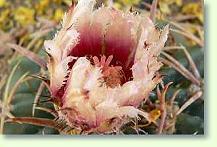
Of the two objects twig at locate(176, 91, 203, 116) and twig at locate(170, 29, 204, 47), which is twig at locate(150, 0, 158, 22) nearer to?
twig at locate(170, 29, 204, 47)

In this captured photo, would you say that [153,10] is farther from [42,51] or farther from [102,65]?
[42,51]

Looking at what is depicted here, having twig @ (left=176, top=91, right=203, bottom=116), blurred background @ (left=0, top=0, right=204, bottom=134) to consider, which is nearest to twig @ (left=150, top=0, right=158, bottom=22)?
blurred background @ (left=0, top=0, right=204, bottom=134)

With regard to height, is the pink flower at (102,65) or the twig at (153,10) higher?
the twig at (153,10)

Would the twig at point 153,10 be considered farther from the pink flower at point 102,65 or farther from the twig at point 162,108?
the twig at point 162,108

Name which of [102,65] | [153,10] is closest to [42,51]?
[102,65]

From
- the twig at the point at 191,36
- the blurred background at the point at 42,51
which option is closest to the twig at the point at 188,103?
the blurred background at the point at 42,51

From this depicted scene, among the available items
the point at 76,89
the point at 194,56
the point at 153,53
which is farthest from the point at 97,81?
the point at 194,56

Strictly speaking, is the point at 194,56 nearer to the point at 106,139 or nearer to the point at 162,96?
the point at 162,96
